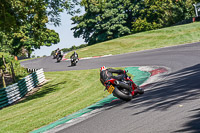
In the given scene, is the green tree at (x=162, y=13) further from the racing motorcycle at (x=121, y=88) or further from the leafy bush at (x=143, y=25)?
the racing motorcycle at (x=121, y=88)

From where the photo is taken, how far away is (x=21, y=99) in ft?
56.6

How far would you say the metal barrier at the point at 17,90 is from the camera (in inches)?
626

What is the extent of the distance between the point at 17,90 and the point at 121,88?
10.5 metres

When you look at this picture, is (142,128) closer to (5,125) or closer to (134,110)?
(134,110)

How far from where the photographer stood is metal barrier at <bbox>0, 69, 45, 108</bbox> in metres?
15.9

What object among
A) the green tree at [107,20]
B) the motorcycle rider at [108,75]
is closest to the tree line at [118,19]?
the green tree at [107,20]

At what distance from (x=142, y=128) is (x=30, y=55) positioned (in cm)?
7164

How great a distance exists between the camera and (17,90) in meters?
17.2

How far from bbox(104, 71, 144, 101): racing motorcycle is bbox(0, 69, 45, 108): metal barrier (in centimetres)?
952

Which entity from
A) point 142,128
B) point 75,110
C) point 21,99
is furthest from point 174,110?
point 21,99

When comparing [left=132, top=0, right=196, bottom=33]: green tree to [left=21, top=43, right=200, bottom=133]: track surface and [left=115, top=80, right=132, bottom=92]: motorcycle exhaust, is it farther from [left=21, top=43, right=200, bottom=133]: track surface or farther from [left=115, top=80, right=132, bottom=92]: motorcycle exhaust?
[left=115, top=80, right=132, bottom=92]: motorcycle exhaust

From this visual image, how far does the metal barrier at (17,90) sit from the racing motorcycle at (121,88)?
9521 mm

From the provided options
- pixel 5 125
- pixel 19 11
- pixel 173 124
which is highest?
pixel 19 11

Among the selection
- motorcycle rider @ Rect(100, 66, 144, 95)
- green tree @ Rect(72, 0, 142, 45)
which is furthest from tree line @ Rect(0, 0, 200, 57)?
motorcycle rider @ Rect(100, 66, 144, 95)
